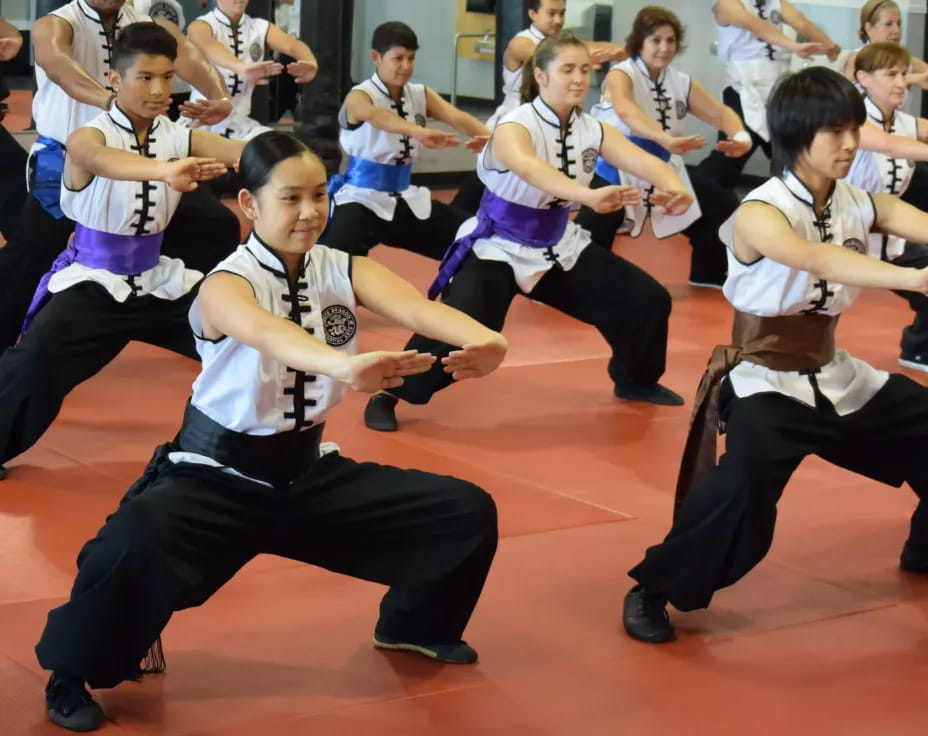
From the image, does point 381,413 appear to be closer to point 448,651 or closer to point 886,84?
point 448,651

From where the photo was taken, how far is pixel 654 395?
5.02 meters

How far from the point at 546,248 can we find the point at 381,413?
69 cm

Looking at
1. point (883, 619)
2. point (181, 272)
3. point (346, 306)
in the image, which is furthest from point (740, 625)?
point (181, 272)

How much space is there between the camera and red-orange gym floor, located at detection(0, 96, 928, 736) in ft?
9.24

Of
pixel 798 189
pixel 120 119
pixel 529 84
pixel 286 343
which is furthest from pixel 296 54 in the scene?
pixel 286 343

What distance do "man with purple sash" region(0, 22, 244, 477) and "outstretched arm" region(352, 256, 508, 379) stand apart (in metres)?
1.20

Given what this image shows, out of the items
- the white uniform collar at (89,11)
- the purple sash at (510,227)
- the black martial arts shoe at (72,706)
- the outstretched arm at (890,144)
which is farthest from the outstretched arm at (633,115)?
the black martial arts shoe at (72,706)

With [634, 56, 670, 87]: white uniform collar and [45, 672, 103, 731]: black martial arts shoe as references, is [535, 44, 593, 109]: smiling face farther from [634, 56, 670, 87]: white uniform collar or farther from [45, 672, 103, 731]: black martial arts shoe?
[45, 672, 103, 731]: black martial arts shoe

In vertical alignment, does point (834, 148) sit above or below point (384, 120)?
above

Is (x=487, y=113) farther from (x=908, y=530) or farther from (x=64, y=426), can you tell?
(x=908, y=530)

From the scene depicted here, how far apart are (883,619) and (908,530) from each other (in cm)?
63

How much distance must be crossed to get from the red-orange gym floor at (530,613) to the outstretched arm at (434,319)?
Result: 63 cm

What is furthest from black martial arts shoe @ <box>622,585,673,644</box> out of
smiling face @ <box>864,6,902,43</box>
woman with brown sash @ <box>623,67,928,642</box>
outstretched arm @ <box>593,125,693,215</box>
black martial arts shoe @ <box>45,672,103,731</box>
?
smiling face @ <box>864,6,902,43</box>

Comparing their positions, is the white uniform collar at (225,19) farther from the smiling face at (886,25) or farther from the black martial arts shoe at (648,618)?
the black martial arts shoe at (648,618)
